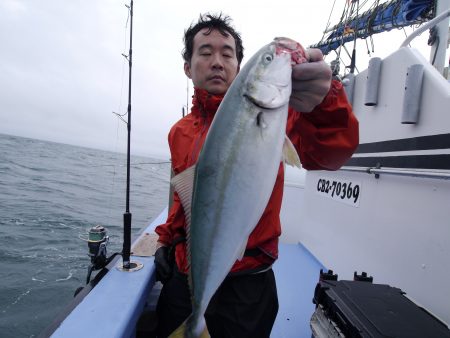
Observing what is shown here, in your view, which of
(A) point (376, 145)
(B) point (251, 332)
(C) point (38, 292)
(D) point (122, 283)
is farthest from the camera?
(C) point (38, 292)

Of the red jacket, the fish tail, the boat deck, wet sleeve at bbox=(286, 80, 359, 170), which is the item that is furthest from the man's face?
the boat deck

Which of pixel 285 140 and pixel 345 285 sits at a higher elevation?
pixel 285 140

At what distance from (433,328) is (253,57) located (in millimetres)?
1681

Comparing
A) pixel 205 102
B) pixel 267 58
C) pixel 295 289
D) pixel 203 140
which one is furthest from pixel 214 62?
pixel 295 289

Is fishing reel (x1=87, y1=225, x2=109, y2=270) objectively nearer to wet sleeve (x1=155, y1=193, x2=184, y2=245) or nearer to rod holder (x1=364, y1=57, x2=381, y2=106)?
wet sleeve (x1=155, y1=193, x2=184, y2=245)

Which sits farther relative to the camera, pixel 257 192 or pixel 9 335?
pixel 9 335

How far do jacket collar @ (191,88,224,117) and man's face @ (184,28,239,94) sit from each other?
0.29 ft

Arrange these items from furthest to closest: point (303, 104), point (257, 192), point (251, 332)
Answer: point (251, 332) → point (303, 104) → point (257, 192)

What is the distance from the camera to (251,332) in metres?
1.97

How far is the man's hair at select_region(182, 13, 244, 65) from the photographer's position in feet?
8.06

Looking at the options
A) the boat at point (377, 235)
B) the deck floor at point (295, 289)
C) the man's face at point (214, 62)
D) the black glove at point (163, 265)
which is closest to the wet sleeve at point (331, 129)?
the man's face at point (214, 62)

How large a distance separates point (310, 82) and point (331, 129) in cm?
32

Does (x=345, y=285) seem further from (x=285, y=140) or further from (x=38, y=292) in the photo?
(x=38, y=292)

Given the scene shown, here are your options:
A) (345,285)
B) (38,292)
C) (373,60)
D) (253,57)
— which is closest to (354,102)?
(373,60)
